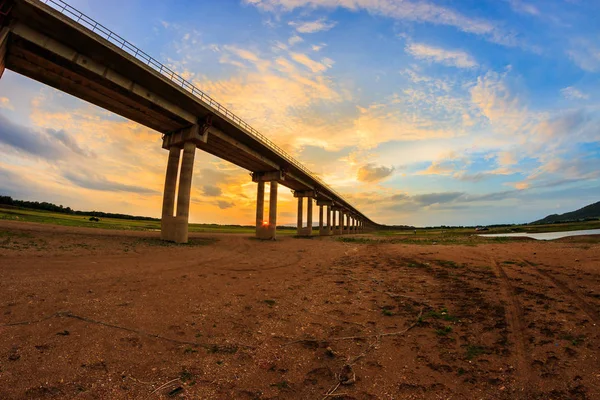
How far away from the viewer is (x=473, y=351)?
5.61m

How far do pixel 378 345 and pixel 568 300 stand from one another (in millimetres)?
7827

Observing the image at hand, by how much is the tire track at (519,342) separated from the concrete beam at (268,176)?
134 ft

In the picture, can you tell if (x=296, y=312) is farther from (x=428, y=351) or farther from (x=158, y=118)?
(x=158, y=118)

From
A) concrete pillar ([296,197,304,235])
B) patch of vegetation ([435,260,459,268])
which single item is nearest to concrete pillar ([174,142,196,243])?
patch of vegetation ([435,260,459,268])

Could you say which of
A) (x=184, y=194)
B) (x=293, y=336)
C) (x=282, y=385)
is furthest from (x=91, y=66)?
(x=282, y=385)

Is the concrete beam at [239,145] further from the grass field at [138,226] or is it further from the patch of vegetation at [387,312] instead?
the patch of vegetation at [387,312]

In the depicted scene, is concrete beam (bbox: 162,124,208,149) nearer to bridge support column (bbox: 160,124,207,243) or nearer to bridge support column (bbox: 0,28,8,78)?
bridge support column (bbox: 160,124,207,243)

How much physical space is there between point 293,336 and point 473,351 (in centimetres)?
436

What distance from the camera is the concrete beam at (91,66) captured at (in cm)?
1774

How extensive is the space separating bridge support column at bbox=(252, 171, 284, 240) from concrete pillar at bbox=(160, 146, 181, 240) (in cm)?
1806

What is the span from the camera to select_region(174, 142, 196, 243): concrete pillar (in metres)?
28.1

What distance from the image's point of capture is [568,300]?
334 inches

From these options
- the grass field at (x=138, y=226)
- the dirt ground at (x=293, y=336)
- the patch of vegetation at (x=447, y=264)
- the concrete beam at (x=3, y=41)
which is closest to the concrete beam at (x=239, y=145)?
the concrete beam at (x=3, y=41)

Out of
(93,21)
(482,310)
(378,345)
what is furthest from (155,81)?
(482,310)
